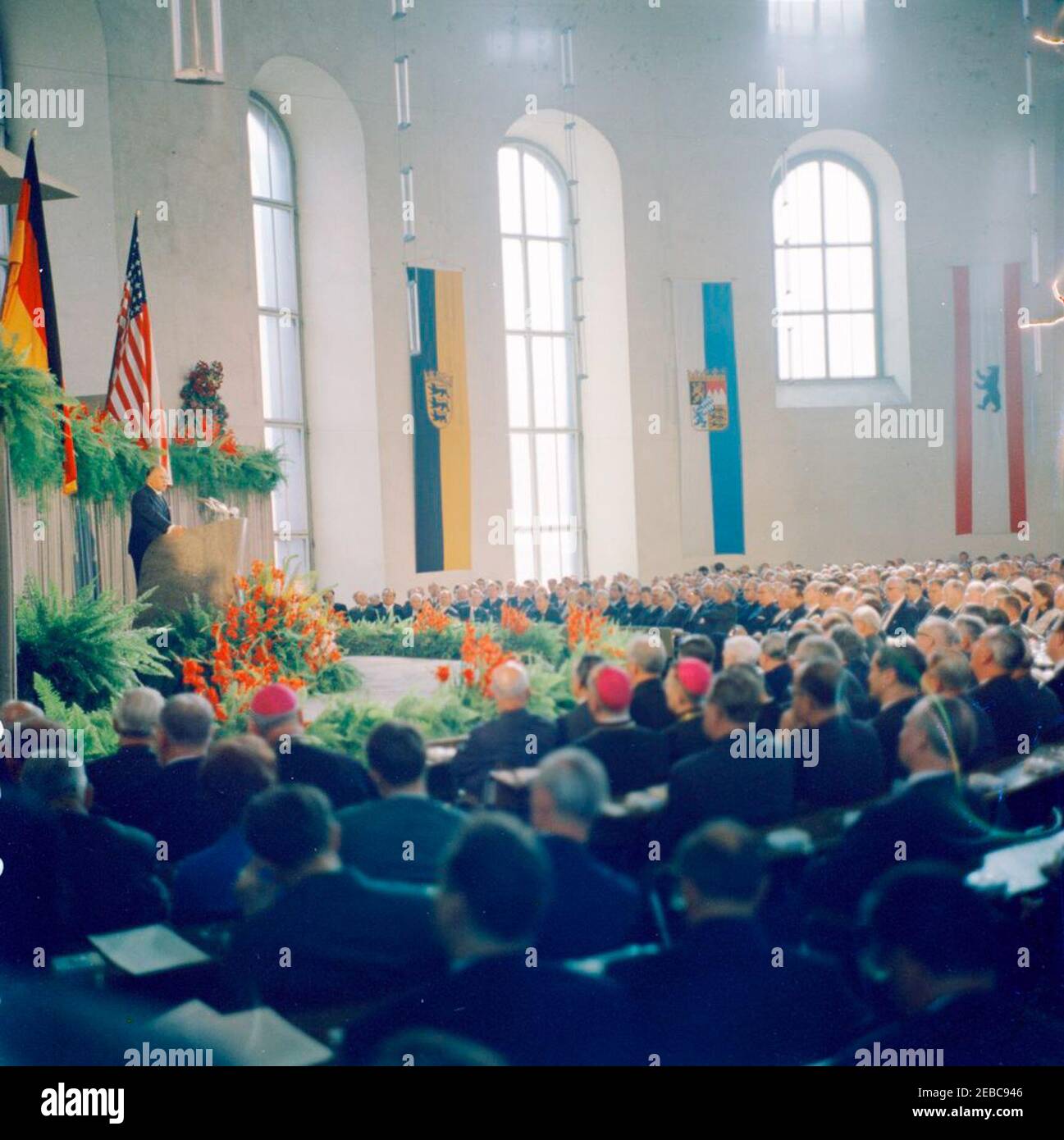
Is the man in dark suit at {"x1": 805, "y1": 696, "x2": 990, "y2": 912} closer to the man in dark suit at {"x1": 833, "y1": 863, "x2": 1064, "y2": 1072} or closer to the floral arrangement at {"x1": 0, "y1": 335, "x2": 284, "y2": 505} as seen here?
the man in dark suit at {"x1": 833, "y1": 863, "x2": 1064, "y2": 1072}

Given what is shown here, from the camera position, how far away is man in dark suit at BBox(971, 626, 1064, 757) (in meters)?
4.93

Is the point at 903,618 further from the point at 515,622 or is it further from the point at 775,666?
the point at 775,666

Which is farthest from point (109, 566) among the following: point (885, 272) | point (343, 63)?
point (885, 272)

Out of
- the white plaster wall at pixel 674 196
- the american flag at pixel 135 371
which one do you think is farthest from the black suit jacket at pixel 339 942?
the white plaster wall at pixel 674 196

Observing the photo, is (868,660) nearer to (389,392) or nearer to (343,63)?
(389,392)

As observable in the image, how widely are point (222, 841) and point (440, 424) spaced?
553 inches

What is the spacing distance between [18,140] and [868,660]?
10.9 meters

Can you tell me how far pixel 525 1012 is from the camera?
367 centimetres

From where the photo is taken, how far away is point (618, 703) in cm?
454

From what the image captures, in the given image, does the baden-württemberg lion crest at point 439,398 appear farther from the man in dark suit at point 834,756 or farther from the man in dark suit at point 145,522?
the man in dark suit at point 834,756

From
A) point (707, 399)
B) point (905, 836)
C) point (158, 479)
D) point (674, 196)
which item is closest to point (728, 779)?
point (905, 836)

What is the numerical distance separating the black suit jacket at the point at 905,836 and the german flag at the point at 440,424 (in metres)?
13.6

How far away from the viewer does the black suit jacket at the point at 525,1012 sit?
12.0 ft
